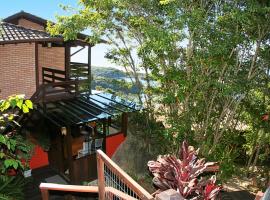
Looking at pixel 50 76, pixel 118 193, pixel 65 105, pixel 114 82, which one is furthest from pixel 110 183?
pixel 50 76

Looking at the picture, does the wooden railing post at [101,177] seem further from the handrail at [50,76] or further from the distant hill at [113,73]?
the handrail at [50,76]

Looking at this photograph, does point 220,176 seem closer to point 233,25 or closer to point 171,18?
point 233,25

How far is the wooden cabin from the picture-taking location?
40.1 ft

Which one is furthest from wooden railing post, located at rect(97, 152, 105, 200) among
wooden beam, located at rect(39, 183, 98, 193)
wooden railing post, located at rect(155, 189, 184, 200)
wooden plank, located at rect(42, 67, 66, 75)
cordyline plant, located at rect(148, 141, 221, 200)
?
wooden plank, located at rect(42, 67, 66, 75)

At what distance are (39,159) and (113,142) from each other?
137 inches

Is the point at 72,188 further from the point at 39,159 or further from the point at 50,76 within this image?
the point at 50,76

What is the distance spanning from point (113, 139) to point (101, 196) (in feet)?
34.3

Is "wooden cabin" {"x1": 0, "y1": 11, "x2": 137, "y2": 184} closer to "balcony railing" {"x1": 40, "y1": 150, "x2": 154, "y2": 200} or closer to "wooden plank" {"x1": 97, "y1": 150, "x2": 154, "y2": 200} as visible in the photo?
"balcony railing" {"x1": 40, "y1": 150, "x2": 154, "y2": 200}

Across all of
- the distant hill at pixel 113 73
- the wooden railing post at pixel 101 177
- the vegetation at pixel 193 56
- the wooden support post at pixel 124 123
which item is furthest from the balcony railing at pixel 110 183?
the distant hill at pixel 113 73

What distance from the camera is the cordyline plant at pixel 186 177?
4043mm

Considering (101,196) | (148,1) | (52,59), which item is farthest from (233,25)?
(52,59)

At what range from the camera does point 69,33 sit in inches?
452

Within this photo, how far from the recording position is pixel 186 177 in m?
4.31

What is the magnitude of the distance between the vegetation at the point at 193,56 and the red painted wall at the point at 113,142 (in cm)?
191
